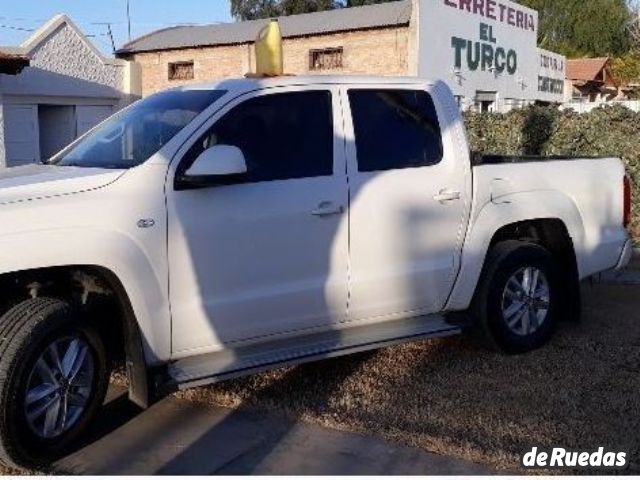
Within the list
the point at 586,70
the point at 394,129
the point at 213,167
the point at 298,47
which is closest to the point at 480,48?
the point at 298,47

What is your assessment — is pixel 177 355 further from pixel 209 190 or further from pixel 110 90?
pixel 110 90

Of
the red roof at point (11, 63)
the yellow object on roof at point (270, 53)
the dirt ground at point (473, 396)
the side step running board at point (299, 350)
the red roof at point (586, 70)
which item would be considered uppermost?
the red roof at point (586, 70)

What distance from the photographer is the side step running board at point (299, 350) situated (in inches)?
167

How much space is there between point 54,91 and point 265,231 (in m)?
16.9

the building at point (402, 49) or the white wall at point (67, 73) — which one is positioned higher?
the building at point (402, 49)

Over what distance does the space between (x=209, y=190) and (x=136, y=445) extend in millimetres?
1367

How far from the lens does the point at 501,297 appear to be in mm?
5594

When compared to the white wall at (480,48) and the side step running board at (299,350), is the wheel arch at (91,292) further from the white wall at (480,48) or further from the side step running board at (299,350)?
the white wall at (480,48)

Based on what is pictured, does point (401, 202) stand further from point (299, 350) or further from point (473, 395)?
point (473, 395)

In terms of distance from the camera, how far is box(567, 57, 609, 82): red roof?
43.5 metres

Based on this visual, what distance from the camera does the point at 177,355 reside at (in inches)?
166

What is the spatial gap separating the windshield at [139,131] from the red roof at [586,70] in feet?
135

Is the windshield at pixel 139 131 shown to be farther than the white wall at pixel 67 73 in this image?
No

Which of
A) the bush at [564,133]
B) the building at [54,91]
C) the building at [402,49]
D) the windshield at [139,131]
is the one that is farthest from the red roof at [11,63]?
the windshield at [139,131]
